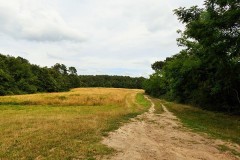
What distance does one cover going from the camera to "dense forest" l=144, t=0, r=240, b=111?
1958 cm

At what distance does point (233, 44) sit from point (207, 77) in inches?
677

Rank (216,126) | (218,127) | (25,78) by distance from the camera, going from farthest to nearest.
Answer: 1. (25,78)
2. (216,126)
3. (218,127)

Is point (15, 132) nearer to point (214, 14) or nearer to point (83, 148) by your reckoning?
point (83, 148)

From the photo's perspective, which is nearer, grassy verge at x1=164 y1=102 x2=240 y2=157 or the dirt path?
the dirt path

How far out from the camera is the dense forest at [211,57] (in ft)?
64.2

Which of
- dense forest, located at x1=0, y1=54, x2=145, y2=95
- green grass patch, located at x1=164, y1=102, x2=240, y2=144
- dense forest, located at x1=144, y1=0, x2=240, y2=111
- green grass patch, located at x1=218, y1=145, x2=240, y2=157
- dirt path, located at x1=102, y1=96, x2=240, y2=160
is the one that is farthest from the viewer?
dense forest, located at x1=0, y1=54, x2=145, y2=95

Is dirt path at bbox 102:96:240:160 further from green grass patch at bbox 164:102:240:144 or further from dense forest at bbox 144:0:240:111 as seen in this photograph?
dense forest at bbox 144:0:240:111

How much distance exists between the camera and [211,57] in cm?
2272

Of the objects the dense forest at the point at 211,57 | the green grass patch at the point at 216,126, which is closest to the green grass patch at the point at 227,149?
the green grass patch at the point at 216,126

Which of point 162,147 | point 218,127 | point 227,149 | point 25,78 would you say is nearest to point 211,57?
point 218,127

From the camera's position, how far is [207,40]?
67.8 ft

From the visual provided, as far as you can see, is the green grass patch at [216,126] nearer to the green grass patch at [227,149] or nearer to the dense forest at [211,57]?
the green grass patch at [227,149]

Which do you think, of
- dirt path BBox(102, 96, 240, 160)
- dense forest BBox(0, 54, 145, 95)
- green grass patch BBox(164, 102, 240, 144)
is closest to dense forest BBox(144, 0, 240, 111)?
green grass patch BBox(164, 102, 240, 144)

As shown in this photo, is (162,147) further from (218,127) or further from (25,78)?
(25,78)
